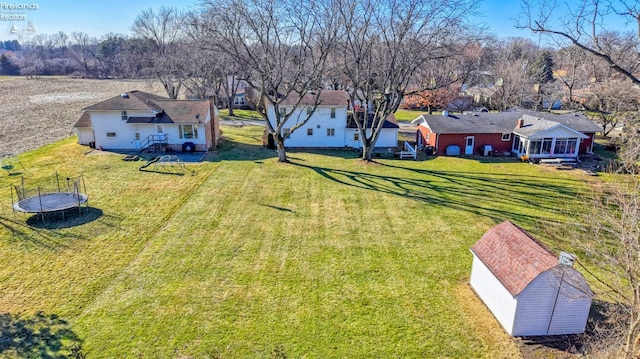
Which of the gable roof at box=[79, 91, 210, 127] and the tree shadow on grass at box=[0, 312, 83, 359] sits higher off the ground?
the gable roof at box=[79, 91, 210, 127]

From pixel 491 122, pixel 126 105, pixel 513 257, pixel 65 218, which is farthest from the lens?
pixel 491 122

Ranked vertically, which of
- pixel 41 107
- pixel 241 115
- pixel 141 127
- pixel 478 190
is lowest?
pixel 478 190

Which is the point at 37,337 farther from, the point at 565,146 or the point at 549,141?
the point at 565,146

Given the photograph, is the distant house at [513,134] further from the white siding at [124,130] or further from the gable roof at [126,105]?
the gable roof at [126,105]

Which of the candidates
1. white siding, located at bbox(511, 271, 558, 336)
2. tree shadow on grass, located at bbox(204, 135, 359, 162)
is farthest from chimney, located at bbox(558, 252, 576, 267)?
tree shadow on grass, located at bbox(204, 135, 359, 162)

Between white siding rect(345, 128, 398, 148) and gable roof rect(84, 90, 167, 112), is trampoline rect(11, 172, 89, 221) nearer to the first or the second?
gable roof rect(84, 90, 167, 112)

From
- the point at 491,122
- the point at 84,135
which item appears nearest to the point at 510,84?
the point at 491,122
